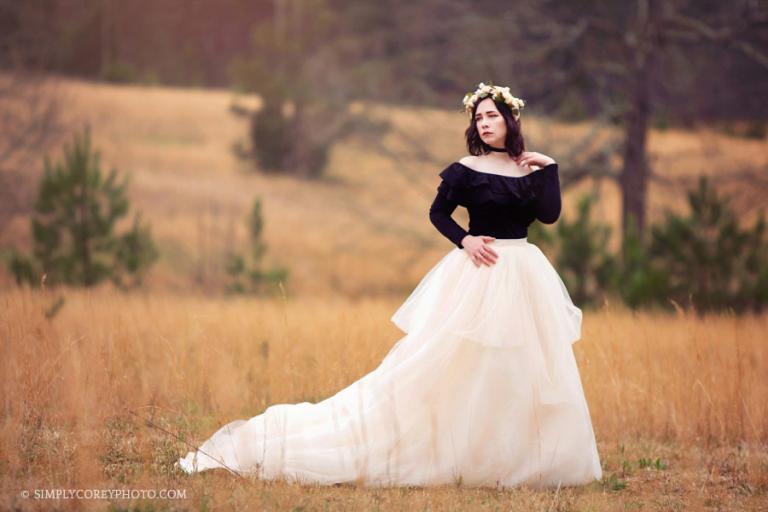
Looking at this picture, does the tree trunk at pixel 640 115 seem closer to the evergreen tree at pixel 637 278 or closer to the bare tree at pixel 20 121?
the evergreen tree at pixel 637 278

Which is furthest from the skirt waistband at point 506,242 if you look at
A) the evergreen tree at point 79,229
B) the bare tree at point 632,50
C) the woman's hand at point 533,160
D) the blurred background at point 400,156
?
the bare tree at point 632,50

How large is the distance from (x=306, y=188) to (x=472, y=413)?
25.3 metres

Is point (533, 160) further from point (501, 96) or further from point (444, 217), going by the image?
point (444, 217)

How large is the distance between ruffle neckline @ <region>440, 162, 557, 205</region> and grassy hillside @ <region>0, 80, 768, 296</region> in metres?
11.4

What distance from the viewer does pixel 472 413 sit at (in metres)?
4.61

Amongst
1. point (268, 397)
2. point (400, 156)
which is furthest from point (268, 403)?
point (400, 156)

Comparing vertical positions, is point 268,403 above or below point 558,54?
below

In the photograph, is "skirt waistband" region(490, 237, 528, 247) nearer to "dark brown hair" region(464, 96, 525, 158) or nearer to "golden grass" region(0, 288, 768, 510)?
"dark brown hair" region(464, 96, 525, 158)

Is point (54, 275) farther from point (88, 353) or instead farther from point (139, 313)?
point (88, 353)

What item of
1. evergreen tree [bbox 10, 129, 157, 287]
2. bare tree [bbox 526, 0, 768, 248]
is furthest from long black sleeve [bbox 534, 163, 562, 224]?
bare tree [bbox 526, 0, 768, 248]

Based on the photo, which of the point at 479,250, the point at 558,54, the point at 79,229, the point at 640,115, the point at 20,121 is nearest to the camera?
the point at 479,250

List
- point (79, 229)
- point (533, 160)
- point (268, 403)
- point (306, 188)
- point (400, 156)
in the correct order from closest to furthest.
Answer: point (533, 160) → point (268, 403) → point (79, 229) → point (400, 156) → point (306, 188)

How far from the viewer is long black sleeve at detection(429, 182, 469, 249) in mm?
4934

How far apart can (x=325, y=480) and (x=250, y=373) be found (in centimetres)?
253
